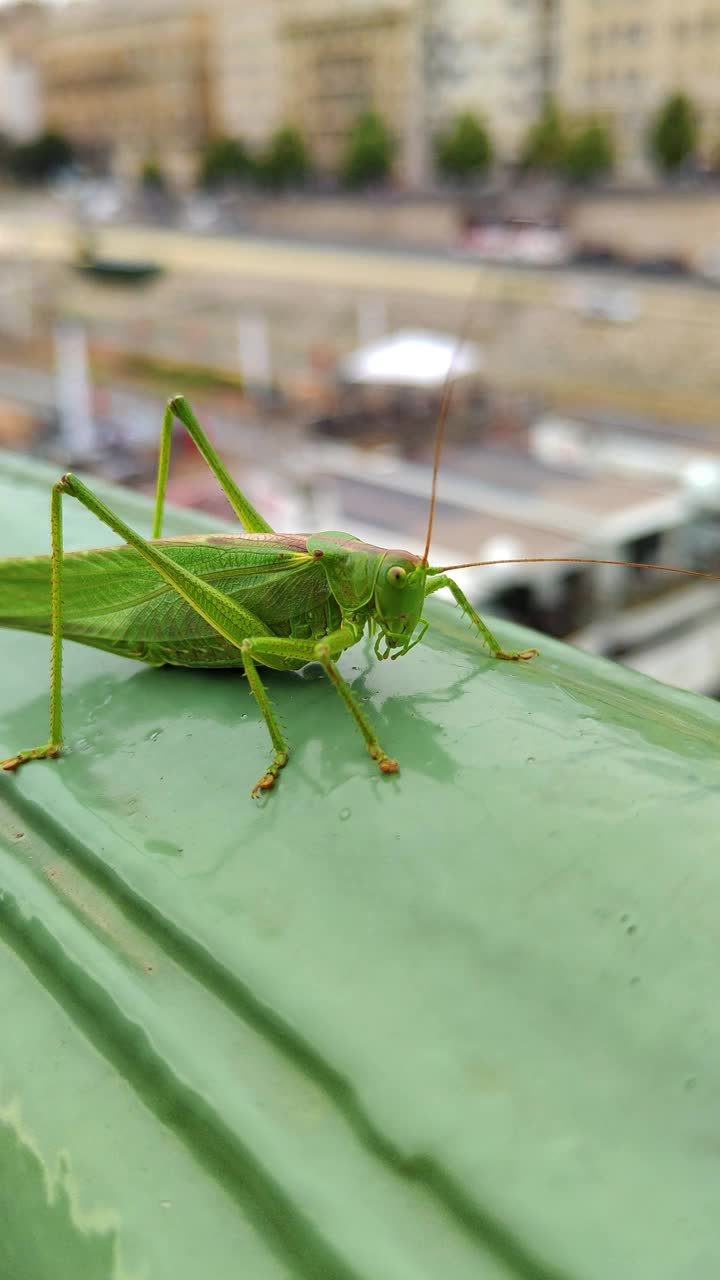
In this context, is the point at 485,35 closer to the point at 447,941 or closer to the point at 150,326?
the point at 150,326

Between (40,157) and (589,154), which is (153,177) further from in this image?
(589,154)

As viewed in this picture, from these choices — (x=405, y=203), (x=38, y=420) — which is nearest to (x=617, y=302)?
(x=405, y=203)

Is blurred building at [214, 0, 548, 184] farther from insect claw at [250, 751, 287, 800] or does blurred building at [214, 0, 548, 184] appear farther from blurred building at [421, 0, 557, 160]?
insect claw at [250, 751, 287, 800]

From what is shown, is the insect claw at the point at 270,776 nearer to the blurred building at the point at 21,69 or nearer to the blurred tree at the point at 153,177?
the blurred tree at the point at 153,177

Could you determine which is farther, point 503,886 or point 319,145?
point 319,145

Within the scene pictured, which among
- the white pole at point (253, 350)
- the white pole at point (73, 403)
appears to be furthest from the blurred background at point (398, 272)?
the white pole at point (253, 350)

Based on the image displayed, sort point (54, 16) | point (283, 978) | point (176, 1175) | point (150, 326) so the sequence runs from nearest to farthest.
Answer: point (176, 1175) < point (283, 978) < point (150, 326) < point (54, 16)

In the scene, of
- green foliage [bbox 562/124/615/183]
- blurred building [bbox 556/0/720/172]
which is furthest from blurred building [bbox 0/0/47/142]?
green foliage [bbox 562/124/615/183]
